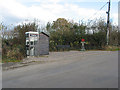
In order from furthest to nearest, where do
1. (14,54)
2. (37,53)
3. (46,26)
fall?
(46,26)
(37,53)
(14,54)

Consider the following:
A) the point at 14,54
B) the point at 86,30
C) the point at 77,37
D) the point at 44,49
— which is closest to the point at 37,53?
the point at 44,49

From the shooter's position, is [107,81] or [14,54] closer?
[107,81]

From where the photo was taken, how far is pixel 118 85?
5.02 meters

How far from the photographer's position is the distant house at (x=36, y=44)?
1339 cm

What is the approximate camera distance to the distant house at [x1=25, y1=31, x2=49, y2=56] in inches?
527

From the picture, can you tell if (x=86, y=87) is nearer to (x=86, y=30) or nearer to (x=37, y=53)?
(x=37, y=53)

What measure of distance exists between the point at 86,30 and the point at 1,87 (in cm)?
2041

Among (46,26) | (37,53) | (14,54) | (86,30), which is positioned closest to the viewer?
(14,54)

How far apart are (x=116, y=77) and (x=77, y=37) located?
16.4 metres

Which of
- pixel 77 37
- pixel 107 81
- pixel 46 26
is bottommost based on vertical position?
pixel 107 81

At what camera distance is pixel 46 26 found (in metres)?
27.4

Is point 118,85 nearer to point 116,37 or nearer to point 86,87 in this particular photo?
point 86,87

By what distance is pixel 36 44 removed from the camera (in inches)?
557

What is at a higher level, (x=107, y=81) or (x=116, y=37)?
(x=116, y=37)
